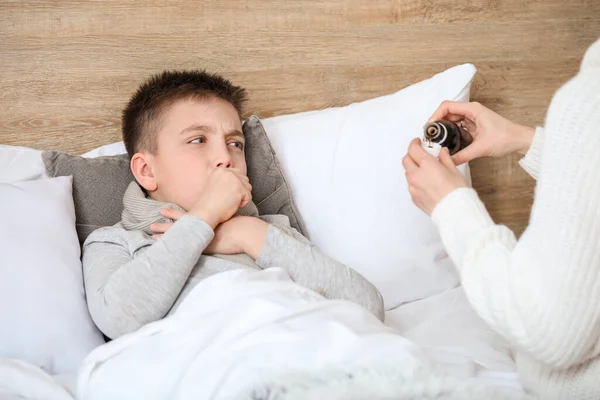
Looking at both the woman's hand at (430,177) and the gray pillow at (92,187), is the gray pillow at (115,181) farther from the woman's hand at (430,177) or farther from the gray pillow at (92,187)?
the woman's hand at (430,177)

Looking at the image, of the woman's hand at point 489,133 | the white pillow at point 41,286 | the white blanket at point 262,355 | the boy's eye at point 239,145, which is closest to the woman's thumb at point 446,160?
the woman's hand at point 489,133

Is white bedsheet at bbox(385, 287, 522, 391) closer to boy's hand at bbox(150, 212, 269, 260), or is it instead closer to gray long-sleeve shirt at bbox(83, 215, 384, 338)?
gray long-sleeve shirt at bbox(83, 215, 384, 338)

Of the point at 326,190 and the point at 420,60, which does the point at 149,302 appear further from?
the point at 420,60

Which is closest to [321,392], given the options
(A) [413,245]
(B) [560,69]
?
(A) [413,245]

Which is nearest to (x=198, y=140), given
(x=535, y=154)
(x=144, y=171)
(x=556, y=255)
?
(x=144, y=171)

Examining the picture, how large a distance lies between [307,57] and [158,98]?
21.4 inches

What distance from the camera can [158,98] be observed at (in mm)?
1510

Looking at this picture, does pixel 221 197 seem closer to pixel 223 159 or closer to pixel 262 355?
pixel 223 159

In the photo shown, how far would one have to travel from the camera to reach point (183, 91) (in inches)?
58.7

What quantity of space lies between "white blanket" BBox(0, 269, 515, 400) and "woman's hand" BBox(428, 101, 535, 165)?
397mm


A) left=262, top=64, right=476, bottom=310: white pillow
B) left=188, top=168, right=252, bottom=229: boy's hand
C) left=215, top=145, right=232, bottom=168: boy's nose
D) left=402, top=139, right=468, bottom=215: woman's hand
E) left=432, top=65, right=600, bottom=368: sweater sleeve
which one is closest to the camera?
left=432, top=65, right=600, bottom=368: sweater sleeve

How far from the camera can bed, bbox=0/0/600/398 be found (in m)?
1.68

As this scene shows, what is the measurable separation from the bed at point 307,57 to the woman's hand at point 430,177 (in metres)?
0.40

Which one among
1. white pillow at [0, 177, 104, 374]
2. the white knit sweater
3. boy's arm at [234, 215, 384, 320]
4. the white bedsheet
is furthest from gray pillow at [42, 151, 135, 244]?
the white knit sweater
